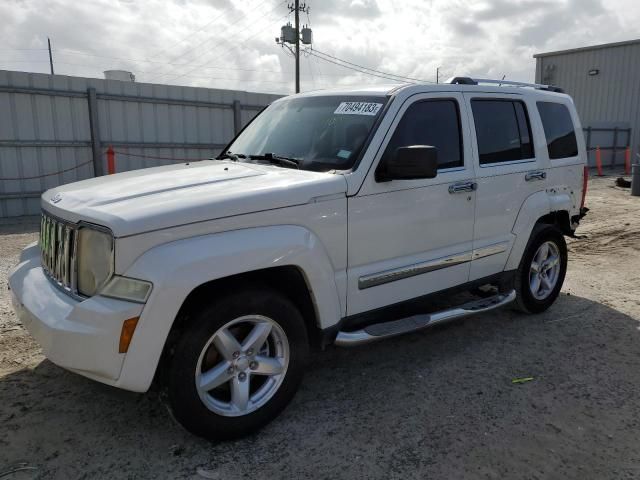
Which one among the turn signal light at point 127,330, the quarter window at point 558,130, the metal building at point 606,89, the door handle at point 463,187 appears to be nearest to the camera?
the turn signal light at point 127,330

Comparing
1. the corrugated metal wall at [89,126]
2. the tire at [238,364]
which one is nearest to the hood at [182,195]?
the tire at [238,364]

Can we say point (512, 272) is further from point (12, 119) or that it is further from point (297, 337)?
point (12, 119)

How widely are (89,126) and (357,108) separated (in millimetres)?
8756

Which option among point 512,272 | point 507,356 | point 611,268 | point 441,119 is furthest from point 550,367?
point 611,268

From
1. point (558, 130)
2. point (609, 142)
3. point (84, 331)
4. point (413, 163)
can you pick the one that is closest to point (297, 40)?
point (609, 142)

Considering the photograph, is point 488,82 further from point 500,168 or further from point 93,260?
point 93,260

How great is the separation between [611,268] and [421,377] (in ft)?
13.8

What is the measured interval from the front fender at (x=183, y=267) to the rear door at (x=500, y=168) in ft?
6.08

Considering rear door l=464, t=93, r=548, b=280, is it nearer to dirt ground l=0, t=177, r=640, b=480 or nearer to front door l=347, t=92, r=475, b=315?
front door l=347, t=92, r=475, b=315

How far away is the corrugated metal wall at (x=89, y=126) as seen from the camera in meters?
10.0

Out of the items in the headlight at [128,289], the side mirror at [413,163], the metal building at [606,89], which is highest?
the metal building at [606,89]

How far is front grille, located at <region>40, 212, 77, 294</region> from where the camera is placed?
9.20 feet

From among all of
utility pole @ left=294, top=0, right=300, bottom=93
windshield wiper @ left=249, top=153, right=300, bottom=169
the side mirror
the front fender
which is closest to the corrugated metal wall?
windshield wiper @ left=249, top=153, right=300, bottom=169

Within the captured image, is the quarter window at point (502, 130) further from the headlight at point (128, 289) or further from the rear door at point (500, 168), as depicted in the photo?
the headlight at point (128, 289)
